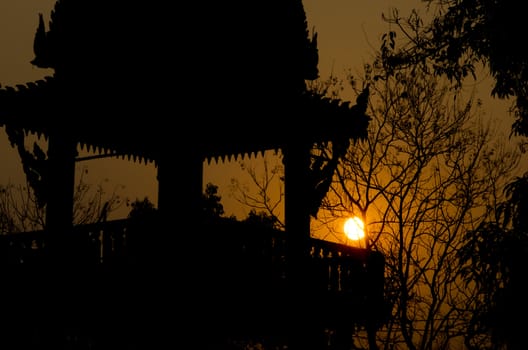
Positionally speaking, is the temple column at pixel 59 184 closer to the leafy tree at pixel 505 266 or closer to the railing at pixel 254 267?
the railing at pixel 254 267

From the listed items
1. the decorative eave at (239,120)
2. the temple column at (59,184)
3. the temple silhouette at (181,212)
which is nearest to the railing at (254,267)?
the temple silhouette at (181,212)

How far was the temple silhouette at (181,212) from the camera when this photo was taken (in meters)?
10.7

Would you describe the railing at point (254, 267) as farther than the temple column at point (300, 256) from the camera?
No

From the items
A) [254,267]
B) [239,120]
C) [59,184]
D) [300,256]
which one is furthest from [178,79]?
[300,256]

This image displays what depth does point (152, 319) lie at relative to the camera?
408 inches

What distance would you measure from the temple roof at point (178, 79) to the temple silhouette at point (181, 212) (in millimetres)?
24

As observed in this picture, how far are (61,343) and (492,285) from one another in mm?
8220

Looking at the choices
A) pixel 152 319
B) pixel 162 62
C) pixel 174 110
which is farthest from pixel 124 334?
pixel 162 62

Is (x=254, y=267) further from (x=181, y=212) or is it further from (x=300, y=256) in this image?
(x=181, y=212)

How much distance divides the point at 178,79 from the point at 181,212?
268 cm

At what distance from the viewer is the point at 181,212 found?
12.5 meters

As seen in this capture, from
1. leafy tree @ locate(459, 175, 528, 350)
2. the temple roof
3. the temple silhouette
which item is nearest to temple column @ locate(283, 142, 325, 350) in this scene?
the temple silhouette

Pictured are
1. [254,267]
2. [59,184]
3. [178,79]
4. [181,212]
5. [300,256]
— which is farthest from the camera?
[181,212]

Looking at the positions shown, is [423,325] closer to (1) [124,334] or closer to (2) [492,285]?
(2) [492,285]
